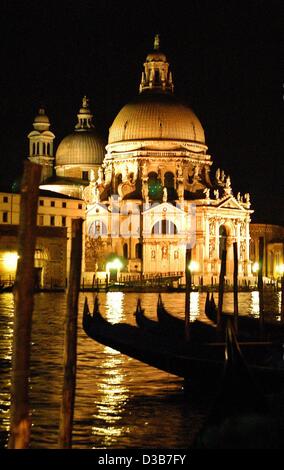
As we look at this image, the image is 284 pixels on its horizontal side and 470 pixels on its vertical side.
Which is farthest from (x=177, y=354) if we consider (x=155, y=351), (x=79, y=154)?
(x=79, y=154)

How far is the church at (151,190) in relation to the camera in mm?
70688

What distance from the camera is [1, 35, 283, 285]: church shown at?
70688mm

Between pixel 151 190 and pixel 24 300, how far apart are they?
→ 64629mm

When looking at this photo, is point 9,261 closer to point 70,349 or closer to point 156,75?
point 156,75

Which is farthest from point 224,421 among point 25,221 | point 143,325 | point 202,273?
point 202,273

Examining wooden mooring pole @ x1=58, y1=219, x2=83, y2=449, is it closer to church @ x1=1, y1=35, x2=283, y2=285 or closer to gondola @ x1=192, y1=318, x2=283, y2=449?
gondola @ x1=192, y1=318, x2=283, y2=449

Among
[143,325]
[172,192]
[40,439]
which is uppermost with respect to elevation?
[172,192]

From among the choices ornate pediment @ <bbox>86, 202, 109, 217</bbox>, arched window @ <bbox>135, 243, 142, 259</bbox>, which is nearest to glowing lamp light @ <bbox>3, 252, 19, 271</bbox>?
arched window @ <bbox>135, 243, 142, 259</bbox>

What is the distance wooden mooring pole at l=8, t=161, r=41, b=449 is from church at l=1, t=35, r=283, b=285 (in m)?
55.2

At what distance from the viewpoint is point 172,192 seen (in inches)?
2963

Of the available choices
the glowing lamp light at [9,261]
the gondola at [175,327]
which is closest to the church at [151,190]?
the glowing lamp light at [9,261]

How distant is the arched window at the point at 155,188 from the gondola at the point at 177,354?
2197 inches

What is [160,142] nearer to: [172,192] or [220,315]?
[172,192]
